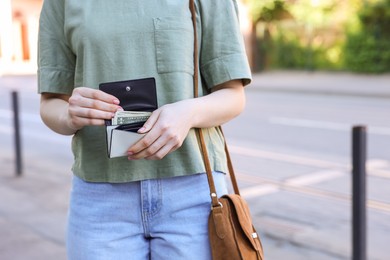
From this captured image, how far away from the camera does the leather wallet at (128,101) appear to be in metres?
1.35

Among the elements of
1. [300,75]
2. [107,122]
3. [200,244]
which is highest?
[107,122]

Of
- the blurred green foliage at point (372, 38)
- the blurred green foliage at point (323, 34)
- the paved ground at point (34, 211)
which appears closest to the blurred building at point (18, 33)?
the blurred green foliage at point (323, 34)

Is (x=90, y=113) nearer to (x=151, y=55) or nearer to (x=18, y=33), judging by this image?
(x=151, y=55)

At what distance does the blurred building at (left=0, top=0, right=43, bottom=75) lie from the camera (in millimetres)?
35312

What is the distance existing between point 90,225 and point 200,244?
0.27 m

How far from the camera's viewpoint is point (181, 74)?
4.89 feet

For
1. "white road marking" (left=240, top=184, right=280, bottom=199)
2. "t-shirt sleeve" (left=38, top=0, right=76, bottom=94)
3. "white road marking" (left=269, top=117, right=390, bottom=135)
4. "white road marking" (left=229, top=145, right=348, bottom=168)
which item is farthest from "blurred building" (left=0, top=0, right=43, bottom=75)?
"t-shirt sleeve" (left=38, top=0, right=76, bottom=94)

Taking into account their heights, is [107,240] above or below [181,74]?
below

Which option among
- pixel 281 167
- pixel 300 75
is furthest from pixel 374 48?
pixel 281 167

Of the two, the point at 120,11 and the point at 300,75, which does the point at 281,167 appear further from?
the point at 300,75

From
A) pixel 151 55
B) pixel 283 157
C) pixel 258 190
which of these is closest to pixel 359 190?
pixel 258 190

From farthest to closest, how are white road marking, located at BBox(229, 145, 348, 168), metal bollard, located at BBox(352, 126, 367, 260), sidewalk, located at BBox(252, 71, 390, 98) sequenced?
sidewalk, located at BBox(252, 71, 390, 98) < white road marking, located at BBox(229, 145, 348, 168) < metal bollard, located at BBox(352, 126, 367, 260)

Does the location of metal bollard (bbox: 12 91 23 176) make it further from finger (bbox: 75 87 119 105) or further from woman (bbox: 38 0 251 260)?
finger (bbox: 75 87 119 105)

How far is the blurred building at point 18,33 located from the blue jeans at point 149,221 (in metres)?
34.7
